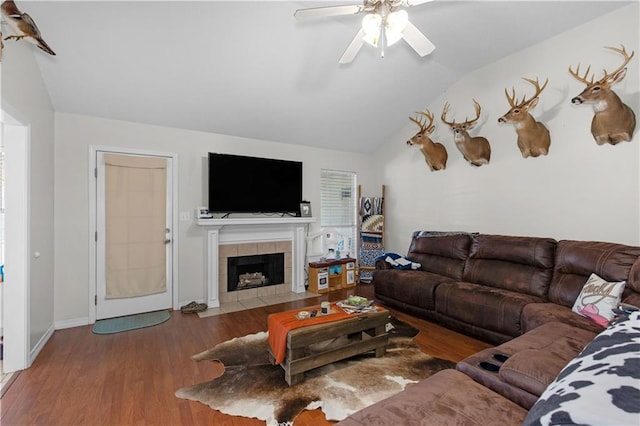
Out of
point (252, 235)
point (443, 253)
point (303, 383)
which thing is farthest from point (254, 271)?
point (443, 253)

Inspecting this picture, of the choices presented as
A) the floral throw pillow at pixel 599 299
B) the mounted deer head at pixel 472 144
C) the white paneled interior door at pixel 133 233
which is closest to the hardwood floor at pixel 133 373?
the white paneled interior door at pixel 133 233

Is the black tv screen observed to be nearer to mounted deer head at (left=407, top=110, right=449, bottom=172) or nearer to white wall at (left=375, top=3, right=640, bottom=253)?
mounted deer head at (left=407, top=110, right=449, bottom=172)

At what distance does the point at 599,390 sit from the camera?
76 centimetres

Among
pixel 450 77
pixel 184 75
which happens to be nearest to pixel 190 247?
pixel 184 75

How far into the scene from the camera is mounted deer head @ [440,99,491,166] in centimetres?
392

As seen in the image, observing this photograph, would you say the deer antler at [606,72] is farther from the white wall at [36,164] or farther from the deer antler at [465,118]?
the white wall at [36,164]

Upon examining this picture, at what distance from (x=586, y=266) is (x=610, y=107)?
61.0 inches

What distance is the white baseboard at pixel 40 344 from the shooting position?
8.23ft

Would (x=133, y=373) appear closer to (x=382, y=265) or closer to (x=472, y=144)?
(x=382, y=265)

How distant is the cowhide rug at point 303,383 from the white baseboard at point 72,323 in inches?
69.0

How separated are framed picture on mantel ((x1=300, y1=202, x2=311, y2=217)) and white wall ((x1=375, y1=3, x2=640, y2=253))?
1.91m

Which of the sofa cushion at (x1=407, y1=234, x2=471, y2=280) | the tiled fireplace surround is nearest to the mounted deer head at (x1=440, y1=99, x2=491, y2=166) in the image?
the sofa cushion at (x1=407, y1=234, x2=471, y2=280)

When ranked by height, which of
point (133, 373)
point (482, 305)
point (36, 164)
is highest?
point (36, 164)

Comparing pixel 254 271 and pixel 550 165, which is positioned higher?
pixel 550 165
